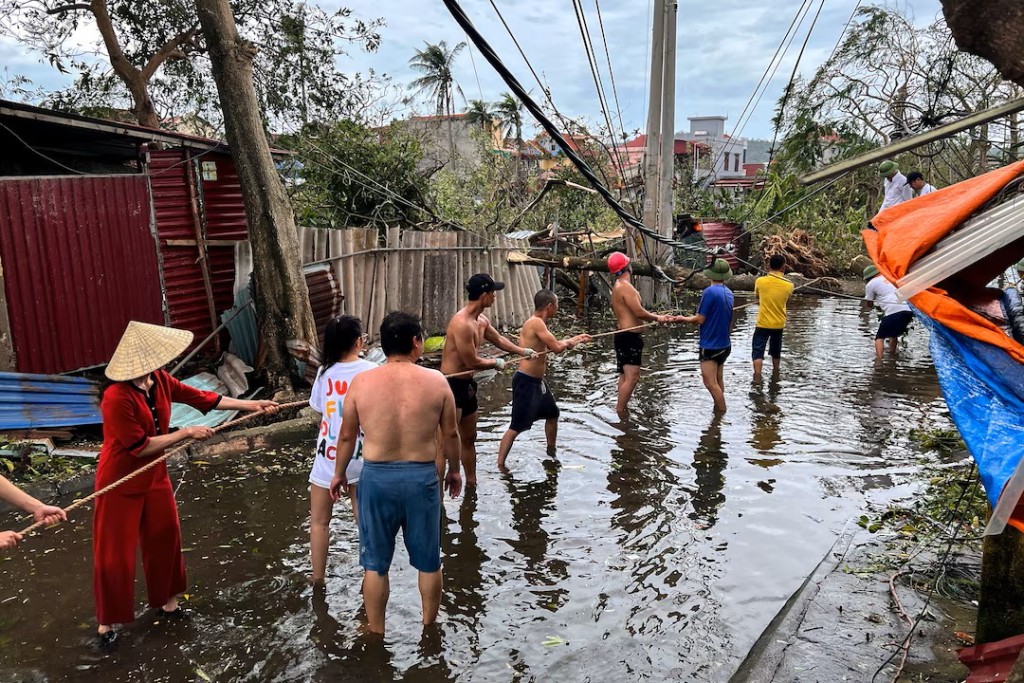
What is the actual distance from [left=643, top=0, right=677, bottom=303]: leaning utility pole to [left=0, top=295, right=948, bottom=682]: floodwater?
6.64m

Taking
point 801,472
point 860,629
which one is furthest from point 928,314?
point 801,472

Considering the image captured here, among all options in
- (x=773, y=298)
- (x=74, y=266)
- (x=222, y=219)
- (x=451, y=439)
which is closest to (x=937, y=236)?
(x=451, y=439)

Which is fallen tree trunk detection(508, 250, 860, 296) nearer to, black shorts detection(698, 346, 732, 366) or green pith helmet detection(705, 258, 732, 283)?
green pith helmet detection(705, 258, 732, 283)

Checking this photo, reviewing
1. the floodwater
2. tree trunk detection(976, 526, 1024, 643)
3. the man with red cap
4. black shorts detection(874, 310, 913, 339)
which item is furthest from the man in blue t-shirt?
tree trunk detection(976, 526, 1024, 643)

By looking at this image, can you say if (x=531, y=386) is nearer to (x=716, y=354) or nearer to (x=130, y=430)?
(x=716, y=354)

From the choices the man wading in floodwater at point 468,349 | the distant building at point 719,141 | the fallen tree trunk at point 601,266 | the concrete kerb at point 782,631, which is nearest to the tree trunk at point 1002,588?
the concrete kerb at point 782,631

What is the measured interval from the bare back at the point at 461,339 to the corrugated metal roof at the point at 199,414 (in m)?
3.08

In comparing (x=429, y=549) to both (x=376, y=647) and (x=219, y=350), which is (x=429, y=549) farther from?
(x=219, y=350)

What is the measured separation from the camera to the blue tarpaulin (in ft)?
9.38

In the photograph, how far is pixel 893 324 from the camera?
439 inches

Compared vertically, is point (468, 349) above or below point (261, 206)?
below

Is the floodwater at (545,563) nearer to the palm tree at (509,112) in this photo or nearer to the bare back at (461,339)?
the bare back at (461,339)

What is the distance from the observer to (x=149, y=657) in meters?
4.13

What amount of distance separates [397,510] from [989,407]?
9.61 ft
